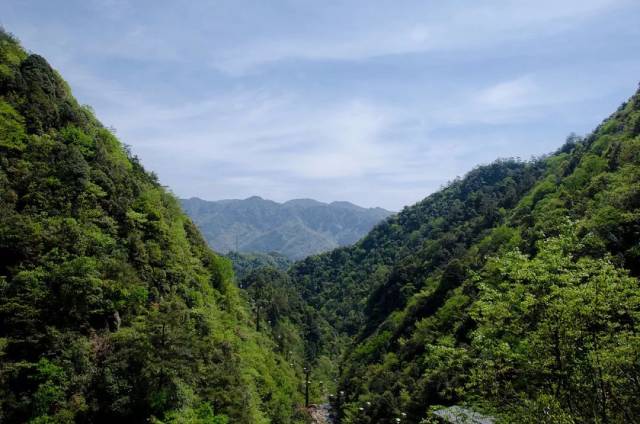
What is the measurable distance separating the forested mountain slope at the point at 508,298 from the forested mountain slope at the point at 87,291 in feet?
55.1

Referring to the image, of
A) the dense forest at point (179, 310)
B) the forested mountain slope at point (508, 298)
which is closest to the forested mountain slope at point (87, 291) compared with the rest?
the dense forest at point (179, 310)

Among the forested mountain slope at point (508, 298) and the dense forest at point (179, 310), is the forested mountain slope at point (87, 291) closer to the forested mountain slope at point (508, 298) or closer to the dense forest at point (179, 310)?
the dense forest at point (179, 310)

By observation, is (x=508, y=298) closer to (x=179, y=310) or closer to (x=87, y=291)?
(x=179, y=310)

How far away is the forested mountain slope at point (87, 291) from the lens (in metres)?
24.3

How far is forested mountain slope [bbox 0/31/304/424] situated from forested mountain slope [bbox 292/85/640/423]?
55.1ft

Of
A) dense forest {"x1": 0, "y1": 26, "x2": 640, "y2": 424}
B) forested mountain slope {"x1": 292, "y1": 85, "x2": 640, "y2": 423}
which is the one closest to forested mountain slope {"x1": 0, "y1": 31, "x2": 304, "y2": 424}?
dense forest {"x1": 0, "y1": 26, "x2": 640, "y2": 424}

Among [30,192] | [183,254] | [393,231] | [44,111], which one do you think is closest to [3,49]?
[44,111]

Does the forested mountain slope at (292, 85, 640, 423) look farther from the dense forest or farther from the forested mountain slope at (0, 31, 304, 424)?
the forested mountain slope at (0, 31, 304, 424)

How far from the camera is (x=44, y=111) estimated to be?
117 ft

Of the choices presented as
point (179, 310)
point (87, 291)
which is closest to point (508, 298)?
point (179, 310)

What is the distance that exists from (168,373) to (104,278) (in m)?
8.01

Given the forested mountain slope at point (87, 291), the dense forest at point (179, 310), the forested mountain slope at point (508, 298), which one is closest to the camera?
the forested mountain slope at point (508, 298)

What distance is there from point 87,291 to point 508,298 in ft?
80.5

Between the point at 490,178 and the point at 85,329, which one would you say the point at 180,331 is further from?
the point at 490,178
